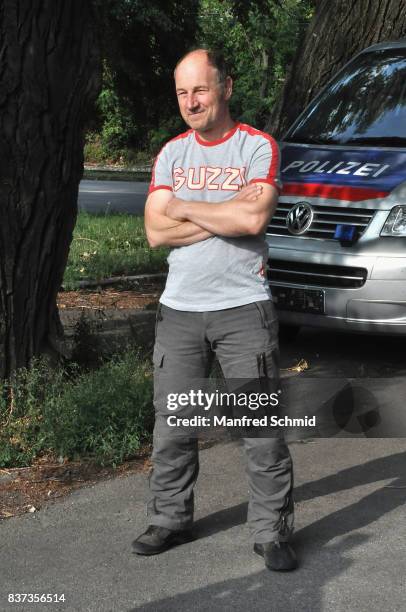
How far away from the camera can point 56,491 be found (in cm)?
529

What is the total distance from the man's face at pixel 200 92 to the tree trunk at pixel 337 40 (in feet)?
21.2

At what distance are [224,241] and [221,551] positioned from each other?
122cm

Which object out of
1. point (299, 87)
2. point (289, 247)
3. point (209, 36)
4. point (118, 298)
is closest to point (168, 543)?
point (289, 247)

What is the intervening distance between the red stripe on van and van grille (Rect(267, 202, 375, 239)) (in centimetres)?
7

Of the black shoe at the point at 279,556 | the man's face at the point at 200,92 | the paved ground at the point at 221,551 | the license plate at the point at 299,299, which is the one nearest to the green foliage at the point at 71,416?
the paved ground at the point at 221,551

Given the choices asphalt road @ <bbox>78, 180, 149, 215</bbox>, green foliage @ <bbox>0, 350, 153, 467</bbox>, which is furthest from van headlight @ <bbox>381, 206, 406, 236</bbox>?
asphalt road @ <bbox>78, 180, 149, 215</bbox>

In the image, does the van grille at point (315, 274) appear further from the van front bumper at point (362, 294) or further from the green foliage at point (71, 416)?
the green foliage at point (71, 416)

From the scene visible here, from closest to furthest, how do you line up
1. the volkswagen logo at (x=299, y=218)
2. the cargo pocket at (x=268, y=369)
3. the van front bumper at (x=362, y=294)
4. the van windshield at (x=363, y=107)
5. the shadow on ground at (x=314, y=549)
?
the shadow on ground at (x=314, y=549) → the cargo pocket at (x=268, y=369) → the van front bumper at (x=362, y=294) → the volkswagen logo at (x=299, y=218) → the van windshield at (x=363, y=107)

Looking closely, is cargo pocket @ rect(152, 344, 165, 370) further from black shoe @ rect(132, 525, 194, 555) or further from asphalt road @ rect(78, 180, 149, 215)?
asphalt road @ rect(78, 180, 149, 215)

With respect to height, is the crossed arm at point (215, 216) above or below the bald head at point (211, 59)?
below

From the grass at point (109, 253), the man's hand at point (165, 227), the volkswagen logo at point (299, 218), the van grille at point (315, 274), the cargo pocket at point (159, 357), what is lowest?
the grass at point (109, 253)

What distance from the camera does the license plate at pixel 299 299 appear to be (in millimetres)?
7449

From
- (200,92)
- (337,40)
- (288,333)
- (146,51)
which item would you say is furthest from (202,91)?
(146,51)

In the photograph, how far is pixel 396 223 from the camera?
284 inches
